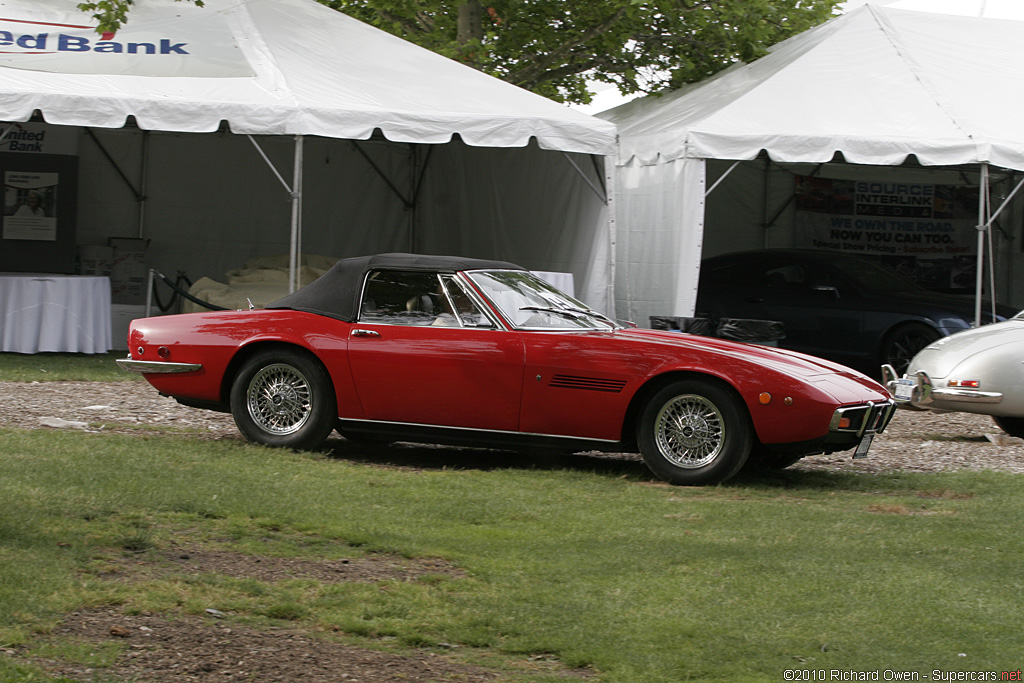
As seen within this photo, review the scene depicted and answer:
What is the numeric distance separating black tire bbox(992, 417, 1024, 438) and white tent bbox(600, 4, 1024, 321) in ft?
11.2

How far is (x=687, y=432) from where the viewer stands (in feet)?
23.2

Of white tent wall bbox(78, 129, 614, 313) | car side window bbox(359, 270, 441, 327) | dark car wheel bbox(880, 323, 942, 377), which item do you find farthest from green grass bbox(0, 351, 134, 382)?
dark car wheel bbox(880, 323, 942, 377)

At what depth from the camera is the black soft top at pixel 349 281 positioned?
773 cm

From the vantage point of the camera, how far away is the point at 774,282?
14.2 meters

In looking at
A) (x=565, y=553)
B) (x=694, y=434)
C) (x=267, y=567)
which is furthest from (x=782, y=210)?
(x=267, y=567)

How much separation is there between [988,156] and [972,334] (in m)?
3.49

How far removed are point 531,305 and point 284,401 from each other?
1697 mm

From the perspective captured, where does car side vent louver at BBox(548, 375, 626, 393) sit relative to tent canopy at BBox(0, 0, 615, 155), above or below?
below

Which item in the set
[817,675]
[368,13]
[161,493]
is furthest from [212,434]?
[368,13]

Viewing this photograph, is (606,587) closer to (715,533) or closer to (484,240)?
(715,533)

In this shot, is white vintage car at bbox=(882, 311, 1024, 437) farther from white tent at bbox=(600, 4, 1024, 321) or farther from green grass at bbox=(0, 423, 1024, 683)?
white tent at bbox=(600, 4, 1024, 321)

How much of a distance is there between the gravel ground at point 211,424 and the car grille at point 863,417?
0.94m

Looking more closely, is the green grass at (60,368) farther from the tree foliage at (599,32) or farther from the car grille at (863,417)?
the tree foliage at (599,32)

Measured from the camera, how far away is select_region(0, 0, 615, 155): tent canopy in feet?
40.3
